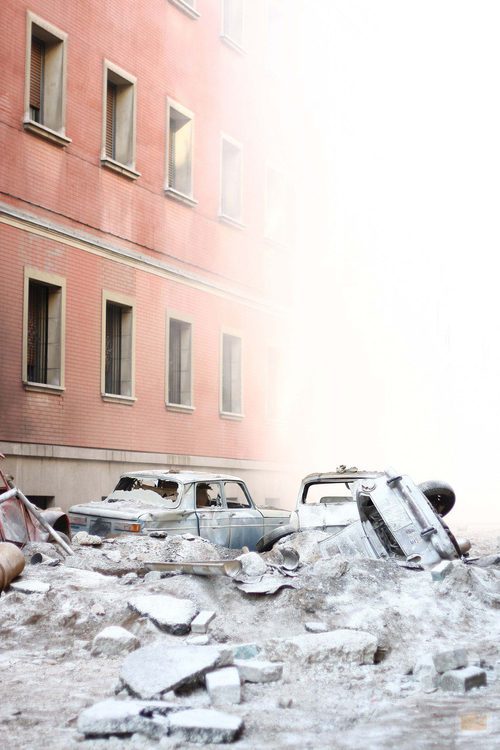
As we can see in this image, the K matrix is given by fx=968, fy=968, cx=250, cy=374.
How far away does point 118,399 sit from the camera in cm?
1769

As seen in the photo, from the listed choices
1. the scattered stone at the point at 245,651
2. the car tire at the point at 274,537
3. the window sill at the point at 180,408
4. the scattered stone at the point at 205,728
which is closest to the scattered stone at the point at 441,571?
the scattered stone at the point at 245,651

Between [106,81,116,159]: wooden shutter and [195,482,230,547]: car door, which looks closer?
[195,482,230,547]: car door

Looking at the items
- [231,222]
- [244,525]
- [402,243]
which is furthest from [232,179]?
[402,243]

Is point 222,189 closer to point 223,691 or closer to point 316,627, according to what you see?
point 316,627

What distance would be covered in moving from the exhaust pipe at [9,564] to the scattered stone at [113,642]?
1.61 m

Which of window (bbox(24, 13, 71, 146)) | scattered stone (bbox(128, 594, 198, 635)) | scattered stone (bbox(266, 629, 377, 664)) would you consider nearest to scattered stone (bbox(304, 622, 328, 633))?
scattered stone (bbox(266, 629, 377, 664))

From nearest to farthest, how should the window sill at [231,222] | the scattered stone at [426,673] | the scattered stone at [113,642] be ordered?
1. the scattered stone at [426,673]
2. the scattered stone at [113,642]
3. the window sill at [231,222]

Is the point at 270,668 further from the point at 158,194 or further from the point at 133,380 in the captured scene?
the point at 158,194

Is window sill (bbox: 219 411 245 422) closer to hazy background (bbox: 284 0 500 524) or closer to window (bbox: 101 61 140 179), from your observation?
hazy background (bbox: 284 0 500 524)

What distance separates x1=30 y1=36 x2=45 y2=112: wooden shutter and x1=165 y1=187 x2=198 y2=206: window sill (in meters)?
3.63

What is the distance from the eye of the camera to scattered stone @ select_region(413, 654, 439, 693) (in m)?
5.78

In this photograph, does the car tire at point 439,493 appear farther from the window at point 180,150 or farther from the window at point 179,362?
the window at point 180,150

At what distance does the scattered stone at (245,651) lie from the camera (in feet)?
20.7

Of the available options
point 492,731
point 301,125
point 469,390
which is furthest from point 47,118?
point 469,390
